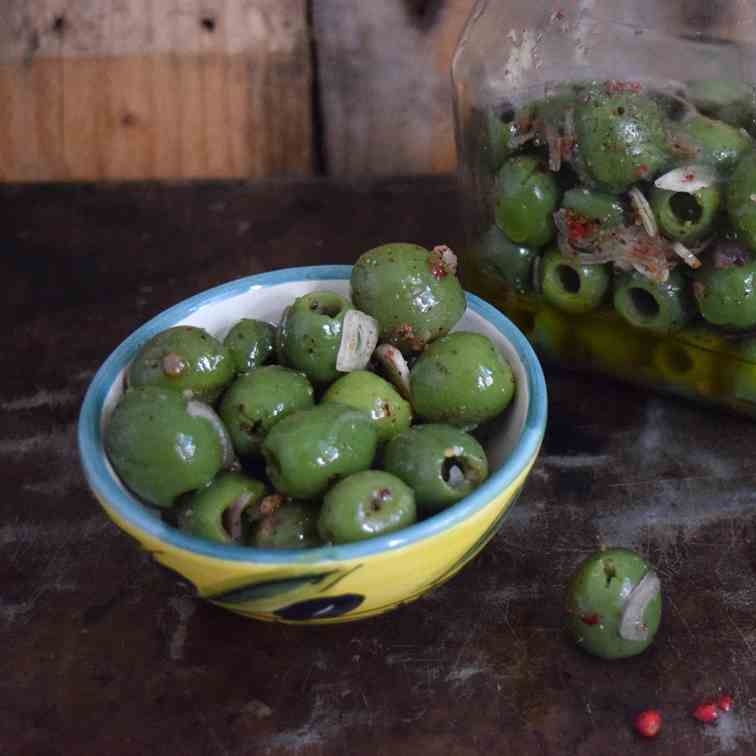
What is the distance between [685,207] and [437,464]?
315mm

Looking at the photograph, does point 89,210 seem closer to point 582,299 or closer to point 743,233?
point 582,299

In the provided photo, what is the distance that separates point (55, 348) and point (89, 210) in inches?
12.1

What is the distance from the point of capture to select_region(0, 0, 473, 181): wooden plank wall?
132cm

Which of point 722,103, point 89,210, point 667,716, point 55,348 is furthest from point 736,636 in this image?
point 89,210

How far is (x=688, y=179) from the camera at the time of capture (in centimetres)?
79

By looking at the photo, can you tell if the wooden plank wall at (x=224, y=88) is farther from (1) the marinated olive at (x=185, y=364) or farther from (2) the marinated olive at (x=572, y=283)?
(1) the marinated olive at (x=185, y=364)

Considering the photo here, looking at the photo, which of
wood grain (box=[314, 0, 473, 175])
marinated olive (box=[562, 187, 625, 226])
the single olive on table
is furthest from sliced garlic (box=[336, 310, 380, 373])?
wood grain (box=[314, 0, 473, 175])

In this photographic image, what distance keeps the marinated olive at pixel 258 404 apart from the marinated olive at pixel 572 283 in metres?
0.26

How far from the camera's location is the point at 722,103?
0.84 m

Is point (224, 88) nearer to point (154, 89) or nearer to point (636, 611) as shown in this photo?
point (154, 89)

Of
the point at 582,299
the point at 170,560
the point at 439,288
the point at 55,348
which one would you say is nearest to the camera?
the point at 170,560

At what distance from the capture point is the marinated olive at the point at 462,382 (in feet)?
2.35

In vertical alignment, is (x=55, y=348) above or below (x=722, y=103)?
below

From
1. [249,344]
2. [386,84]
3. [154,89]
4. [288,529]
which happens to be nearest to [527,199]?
[249,344]
